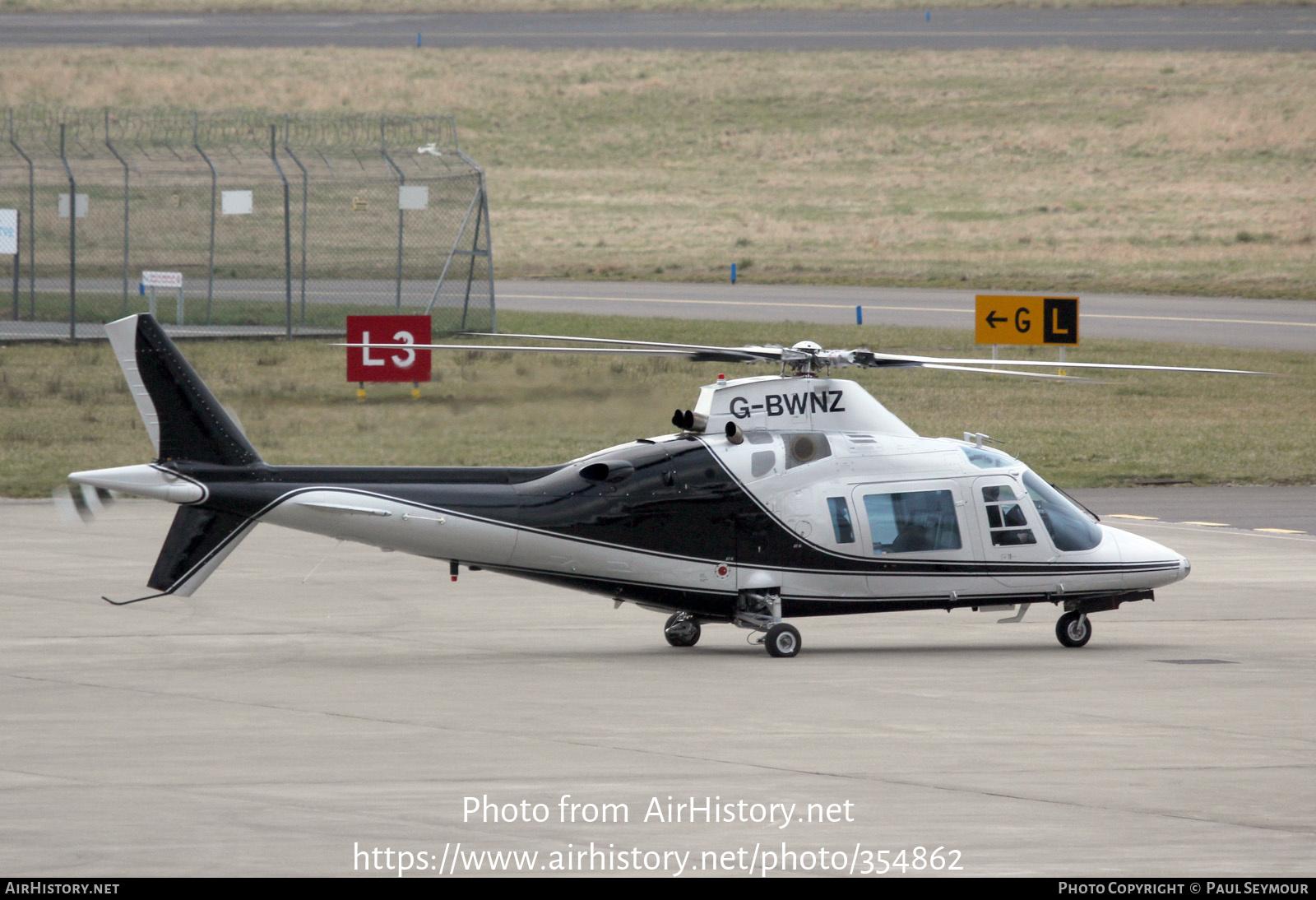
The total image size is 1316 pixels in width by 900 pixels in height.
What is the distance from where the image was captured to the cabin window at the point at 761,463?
17.0 m

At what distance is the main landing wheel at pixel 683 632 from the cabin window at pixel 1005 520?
2980 mm

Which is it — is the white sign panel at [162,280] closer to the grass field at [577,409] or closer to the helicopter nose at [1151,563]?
the grass field at [577,409]

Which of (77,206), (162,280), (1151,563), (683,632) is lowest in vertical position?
(683,632)

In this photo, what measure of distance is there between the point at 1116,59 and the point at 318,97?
3788cm

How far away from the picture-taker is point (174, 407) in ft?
53.0

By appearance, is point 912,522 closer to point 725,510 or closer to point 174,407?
point 725,510

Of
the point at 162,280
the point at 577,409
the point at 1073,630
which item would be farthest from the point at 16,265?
the point at 1073,630

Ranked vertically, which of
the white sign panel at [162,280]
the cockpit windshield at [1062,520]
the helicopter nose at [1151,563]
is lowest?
the helicopter nose at [1151,563]

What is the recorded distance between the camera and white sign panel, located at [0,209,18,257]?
39500 mm

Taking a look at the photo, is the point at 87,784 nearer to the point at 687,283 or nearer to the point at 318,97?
the point at 687,283

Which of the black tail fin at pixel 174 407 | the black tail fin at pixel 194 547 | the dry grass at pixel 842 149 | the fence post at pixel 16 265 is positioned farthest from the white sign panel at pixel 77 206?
the black tail fin at pixel 194 547

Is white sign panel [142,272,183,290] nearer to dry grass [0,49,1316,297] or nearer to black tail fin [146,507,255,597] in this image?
dry grass [0,49,1316,297]

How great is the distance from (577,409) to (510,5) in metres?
87.4

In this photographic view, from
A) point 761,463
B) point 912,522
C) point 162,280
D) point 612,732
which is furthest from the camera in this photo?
point 162,280
